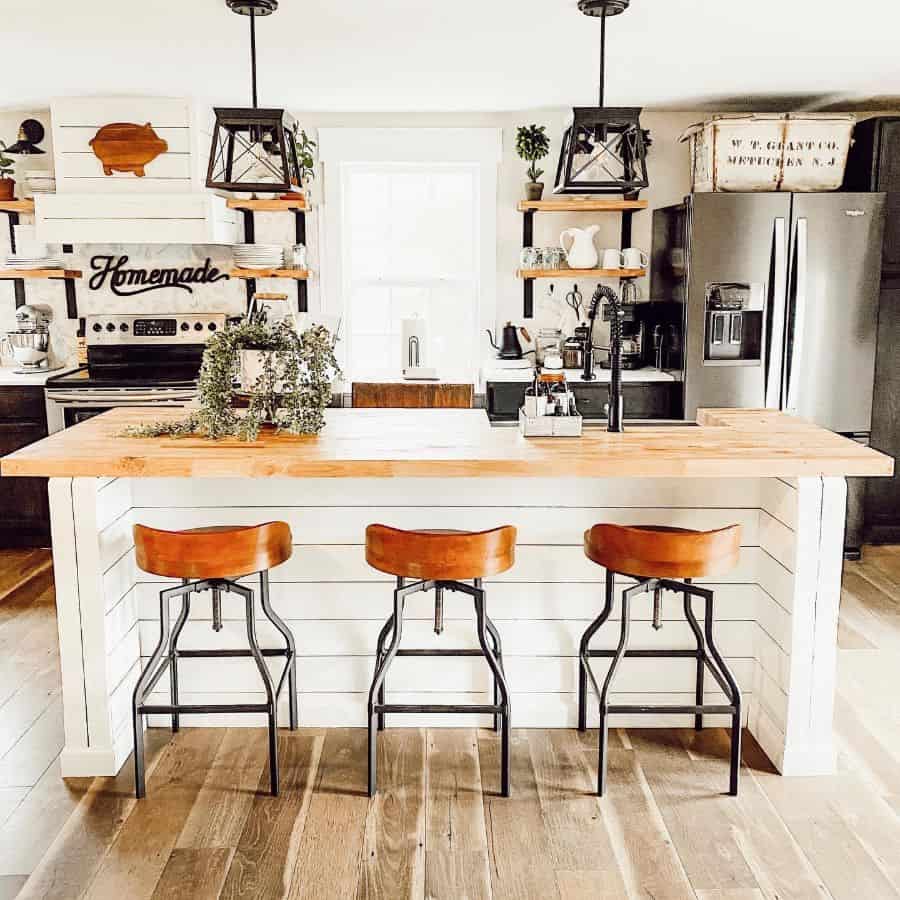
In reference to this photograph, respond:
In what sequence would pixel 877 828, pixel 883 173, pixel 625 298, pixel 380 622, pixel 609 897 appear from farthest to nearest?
1. pixel 625 298
2. pixel 883 173
3. pixel 380 622
4. pixel 877 828
5. pixel 609 897

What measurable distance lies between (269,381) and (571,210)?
9.85ft

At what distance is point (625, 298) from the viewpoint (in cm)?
577

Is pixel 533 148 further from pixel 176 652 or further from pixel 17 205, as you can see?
pixel 176 652

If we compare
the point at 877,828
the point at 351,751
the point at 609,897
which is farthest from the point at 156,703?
the point at 877,828

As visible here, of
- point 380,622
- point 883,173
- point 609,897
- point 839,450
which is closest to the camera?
point 609,897

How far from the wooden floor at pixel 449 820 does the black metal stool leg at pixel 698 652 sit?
6cm

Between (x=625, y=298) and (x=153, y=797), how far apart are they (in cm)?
390

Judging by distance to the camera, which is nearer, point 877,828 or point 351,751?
point 877,828

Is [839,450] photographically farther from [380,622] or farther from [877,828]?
[380,622]

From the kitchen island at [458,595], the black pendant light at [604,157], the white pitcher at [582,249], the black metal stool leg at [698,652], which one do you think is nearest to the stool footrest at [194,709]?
the kitchen island at [458,595]

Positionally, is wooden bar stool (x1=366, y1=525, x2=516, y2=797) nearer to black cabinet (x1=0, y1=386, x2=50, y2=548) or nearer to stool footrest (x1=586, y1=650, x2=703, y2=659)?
stool footrest (x1=586, y1=650, x2=703, y2=659)

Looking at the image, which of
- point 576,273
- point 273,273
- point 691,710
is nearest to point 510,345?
point 576,273

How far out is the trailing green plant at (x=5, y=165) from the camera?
557cm

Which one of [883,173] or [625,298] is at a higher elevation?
[883,173]
